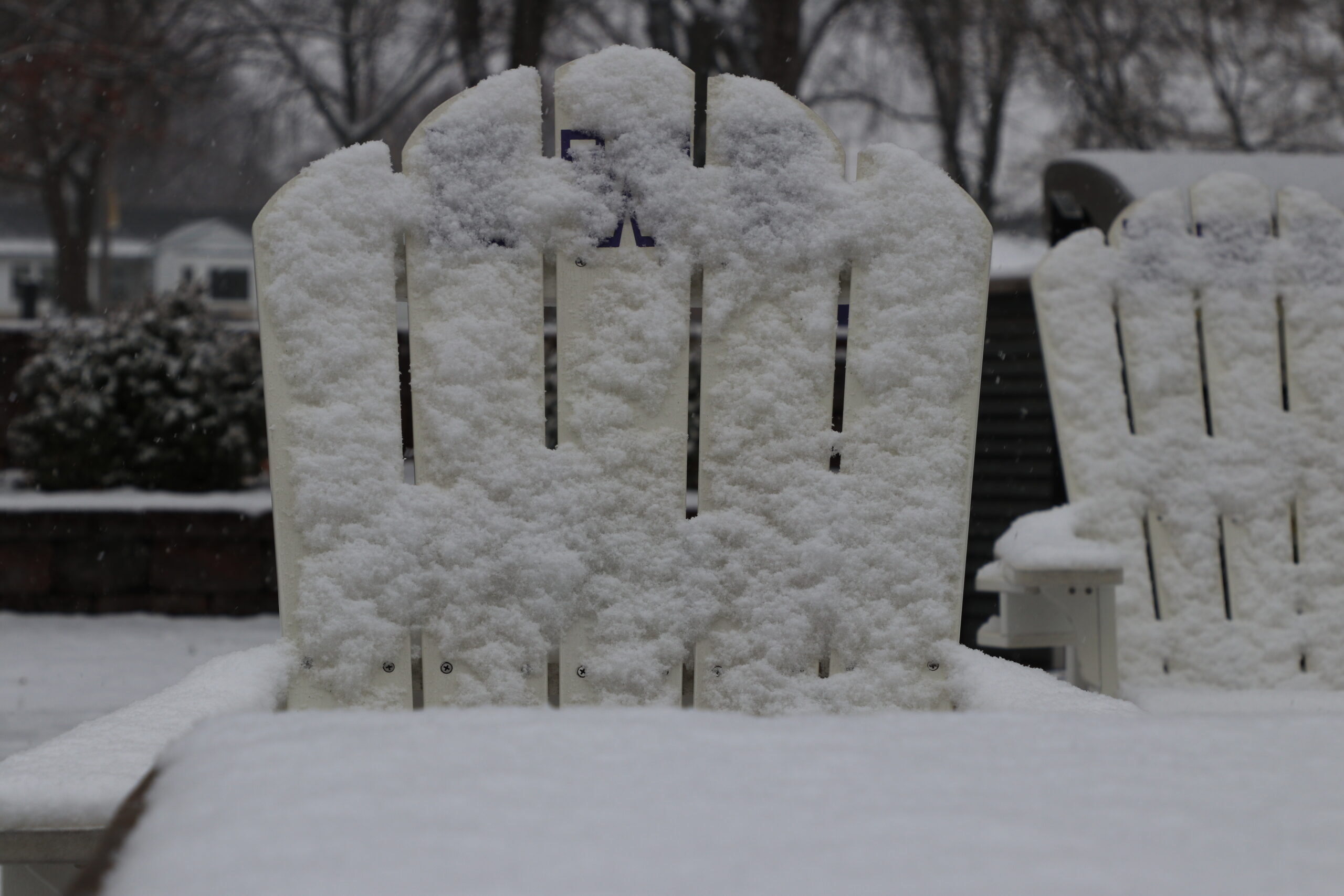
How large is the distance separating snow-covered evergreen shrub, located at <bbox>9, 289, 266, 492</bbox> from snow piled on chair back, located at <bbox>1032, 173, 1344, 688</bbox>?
4110 mm

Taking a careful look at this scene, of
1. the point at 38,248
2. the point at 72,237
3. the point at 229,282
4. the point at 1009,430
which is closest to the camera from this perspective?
the point at 1009,430

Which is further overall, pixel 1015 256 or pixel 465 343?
pixel 1015 256

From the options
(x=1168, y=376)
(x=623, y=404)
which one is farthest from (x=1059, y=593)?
(x=623, y=404)

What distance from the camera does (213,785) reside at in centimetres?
54

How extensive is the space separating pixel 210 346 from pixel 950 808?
5.37 m

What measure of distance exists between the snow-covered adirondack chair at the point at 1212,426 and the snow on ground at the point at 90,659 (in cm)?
263

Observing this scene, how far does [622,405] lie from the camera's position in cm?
152

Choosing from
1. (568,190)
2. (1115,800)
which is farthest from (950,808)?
(568,190)

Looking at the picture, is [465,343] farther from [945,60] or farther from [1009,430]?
[945,60]

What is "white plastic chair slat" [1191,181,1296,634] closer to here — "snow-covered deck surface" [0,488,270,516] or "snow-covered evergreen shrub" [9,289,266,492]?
"snow-covered deck surface" [0,488,270,516]

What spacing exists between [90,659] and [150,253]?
3687 centimetres

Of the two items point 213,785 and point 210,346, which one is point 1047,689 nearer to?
point 213,785

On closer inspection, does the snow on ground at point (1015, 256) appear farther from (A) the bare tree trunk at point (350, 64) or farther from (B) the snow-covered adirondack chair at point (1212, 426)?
(A) the bare tree trunk at point (350, 64)

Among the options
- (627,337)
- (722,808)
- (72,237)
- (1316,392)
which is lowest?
(722,808)
